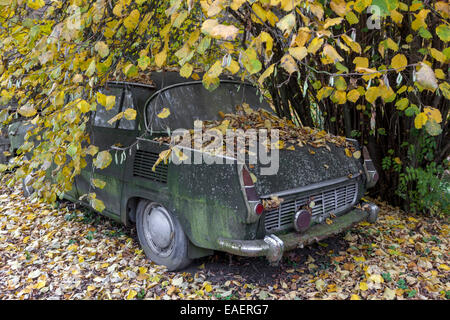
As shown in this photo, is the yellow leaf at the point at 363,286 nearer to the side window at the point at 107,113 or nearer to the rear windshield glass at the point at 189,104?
the rear windshield glass at the point at 189,104

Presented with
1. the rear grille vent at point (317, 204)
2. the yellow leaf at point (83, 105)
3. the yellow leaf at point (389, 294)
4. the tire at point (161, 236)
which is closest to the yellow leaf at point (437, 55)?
the rear grille vent at point (317, 204)

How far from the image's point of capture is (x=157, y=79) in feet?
13.5

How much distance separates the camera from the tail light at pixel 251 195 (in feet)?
9.47

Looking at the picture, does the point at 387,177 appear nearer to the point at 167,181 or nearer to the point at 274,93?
the point at 274,93

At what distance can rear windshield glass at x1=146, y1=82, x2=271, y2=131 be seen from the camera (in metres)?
3.74

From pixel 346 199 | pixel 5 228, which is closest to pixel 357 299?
pixel 346 199

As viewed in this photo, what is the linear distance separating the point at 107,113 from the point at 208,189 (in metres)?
1.84

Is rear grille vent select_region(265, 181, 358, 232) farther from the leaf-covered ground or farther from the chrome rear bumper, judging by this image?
the leaf-covered ground

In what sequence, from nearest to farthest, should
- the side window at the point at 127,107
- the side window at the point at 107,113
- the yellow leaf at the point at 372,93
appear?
the yellow leaf at the point at 372,93
the side window at the point at 127,107
the side window at the point at 107,113

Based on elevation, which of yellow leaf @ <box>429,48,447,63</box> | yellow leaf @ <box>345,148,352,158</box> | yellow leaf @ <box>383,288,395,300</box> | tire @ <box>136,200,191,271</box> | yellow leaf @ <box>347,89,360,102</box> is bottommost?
yellow leaf @ <box>383,288,395,300</box>

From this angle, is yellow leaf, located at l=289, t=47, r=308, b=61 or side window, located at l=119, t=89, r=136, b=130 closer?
yellow leaf, located at l=289, t=47, r=308, b=61

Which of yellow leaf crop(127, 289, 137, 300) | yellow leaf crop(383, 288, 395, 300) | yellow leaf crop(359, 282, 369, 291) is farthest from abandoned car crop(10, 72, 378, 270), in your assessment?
yellow leaf crop(383, 288, 395, 300)

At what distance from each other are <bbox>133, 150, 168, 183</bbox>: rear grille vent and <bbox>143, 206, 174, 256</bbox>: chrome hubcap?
338 mm

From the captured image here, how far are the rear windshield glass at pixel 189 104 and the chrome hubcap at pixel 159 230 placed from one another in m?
0.85
